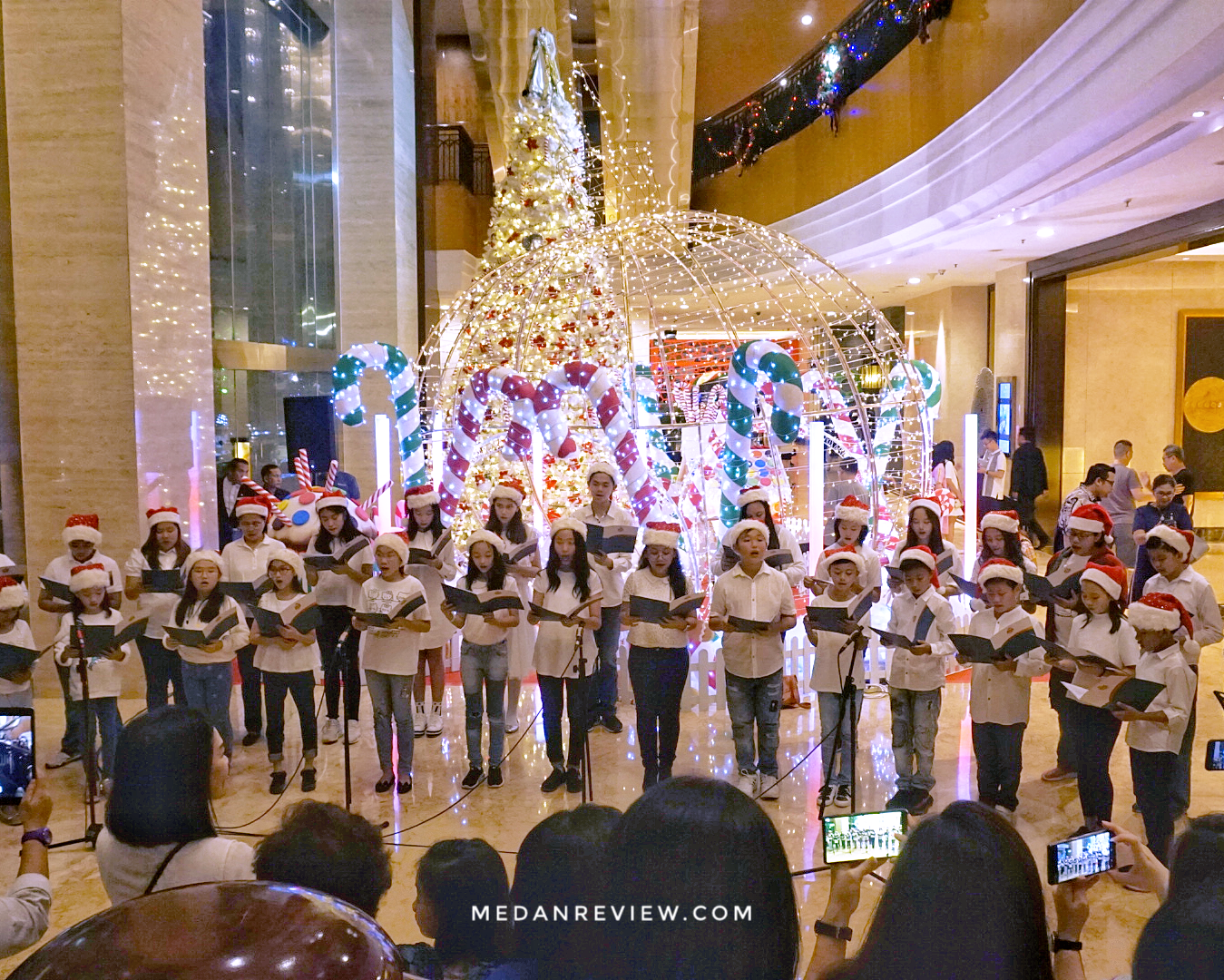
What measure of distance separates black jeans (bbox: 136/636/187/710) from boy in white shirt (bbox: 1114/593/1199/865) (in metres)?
4.57

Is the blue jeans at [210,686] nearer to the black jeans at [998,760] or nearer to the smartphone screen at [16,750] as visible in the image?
the smartphone screen at [16,750]

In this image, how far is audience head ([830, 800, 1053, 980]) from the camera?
5.79 feet

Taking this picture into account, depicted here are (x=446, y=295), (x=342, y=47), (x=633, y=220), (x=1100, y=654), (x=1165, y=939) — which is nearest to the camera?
(x=1165, y=939)

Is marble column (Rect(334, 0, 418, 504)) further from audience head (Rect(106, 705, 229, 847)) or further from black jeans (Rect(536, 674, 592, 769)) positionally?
audience head (Rect(106, 705, 229, 847))

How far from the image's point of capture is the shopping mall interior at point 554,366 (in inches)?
209

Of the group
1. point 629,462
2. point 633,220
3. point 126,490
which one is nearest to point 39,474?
point 126,490

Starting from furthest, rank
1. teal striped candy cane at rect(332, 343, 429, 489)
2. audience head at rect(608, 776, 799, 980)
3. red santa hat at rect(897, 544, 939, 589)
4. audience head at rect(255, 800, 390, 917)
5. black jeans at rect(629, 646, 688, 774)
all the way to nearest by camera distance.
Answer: teal striped candy cane at rect(332, 343, 429, 489), black jeans at rect(629, 646, 688, 774), red santa hat at rect(897, 544, 939, 589), audience head at rect(255, 800, 390, 917), audience head at rect(608, 776, 799, 980)

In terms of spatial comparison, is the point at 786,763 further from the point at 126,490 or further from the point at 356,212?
the point at 356,212

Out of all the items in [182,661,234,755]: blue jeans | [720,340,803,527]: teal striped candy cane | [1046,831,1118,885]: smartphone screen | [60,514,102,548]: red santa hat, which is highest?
[720,340,803,527]: teal striped candy cane

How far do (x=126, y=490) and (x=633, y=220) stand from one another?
13.1ft

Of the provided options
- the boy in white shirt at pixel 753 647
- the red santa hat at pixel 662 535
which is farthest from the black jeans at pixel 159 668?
the boy in white shirt at pixel 753 647

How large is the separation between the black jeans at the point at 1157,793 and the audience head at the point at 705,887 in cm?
293

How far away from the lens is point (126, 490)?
705 cm


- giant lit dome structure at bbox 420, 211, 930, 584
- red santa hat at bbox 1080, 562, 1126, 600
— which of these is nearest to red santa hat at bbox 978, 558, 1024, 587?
red santa hat at bbox 1080, 562, 1126, 600
